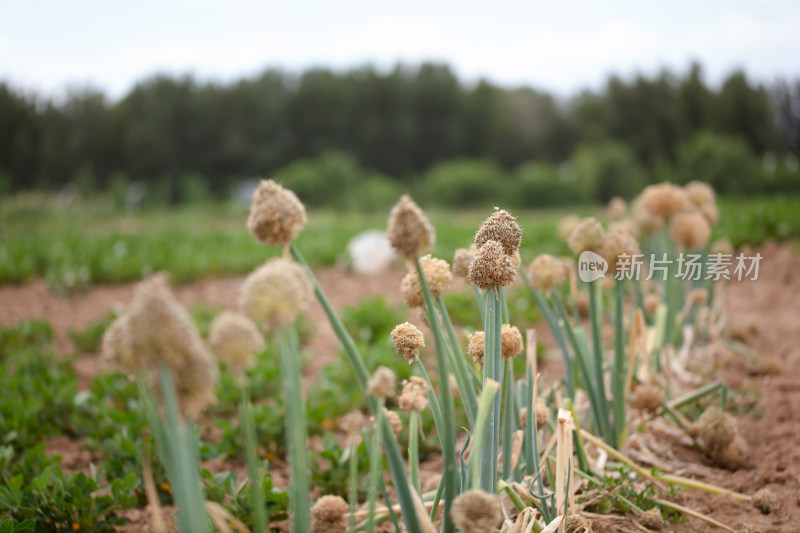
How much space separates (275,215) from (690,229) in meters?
2.13

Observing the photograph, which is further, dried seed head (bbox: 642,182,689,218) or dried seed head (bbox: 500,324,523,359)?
dried seed head (bbox: 642,182,689,218)

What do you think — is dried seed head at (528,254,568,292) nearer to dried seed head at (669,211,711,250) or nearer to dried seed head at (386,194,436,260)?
dried seed head at (386,194,436,260)

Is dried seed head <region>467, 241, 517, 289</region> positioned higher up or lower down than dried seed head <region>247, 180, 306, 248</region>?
lower down

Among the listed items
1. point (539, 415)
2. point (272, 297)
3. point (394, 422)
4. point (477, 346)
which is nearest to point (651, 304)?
point (539, 415)

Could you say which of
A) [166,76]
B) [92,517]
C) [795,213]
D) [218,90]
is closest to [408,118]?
[218,90]

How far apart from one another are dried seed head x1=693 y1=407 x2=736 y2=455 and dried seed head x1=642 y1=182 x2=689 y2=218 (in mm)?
815

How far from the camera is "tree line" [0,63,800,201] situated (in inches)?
752

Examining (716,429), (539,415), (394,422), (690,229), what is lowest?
(716,429)

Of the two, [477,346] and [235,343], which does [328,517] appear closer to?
[477,346]

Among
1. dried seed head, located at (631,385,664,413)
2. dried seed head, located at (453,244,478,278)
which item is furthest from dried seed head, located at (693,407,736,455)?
dried seed head, located at (453,244,478,278)

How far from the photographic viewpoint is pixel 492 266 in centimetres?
100

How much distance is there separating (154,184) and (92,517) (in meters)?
20.3

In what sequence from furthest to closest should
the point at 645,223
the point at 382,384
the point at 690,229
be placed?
1. the point at 645,223
2. the point at 690,229
3. the point at 382,384

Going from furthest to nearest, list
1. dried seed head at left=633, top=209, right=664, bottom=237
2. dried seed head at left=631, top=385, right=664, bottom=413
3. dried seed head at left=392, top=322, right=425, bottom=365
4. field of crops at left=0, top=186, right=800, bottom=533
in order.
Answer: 1. dried seed head at left=633, top=209, right=664, bottom=237
2. dried seed head at left=631, top=385, right=664, bottom=413
3. dried seed head at left=392, top=322, right=425, bottom=365
4. field of crops at left=0, top=186, right=800, bottom=533
